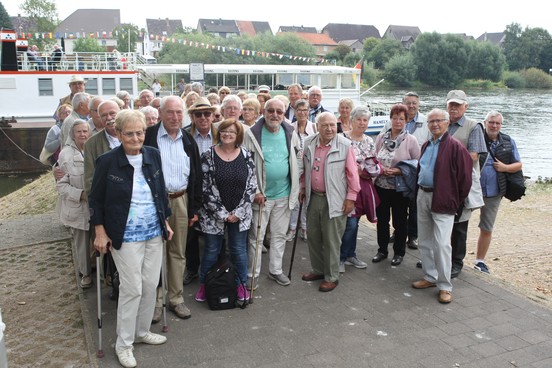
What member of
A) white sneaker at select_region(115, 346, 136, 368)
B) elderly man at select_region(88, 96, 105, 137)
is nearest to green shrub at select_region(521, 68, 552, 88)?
elderly man at select_region(88, 96, 105, 137)

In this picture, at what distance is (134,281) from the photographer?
149 inches

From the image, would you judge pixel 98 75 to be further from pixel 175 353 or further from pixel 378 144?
pixel 175 353

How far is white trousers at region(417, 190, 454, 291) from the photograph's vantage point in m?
5.16

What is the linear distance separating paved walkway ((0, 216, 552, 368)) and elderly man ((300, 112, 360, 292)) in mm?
403

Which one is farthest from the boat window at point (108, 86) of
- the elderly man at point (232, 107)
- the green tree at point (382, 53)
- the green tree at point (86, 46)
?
the green tree at point (382, 53)

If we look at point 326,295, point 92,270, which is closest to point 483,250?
point 326,295

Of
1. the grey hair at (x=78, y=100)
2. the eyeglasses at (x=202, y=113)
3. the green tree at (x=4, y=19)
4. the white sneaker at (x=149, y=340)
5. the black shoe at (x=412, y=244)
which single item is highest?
the green tree at (x=4, y=19)

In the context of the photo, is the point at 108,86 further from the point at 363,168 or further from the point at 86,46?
the point at 86,46

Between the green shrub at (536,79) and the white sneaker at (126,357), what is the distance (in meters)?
59.6

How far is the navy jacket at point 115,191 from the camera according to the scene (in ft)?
12.1

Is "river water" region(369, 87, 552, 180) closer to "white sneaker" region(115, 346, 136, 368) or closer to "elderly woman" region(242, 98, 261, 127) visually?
"elderly woman" region(242, 98, 261, 127)

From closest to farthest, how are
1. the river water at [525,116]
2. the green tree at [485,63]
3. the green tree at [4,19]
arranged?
the river water at [525,116] < the green tree at [485,63] < the green tree at [4,19]

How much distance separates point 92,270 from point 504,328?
4031mm

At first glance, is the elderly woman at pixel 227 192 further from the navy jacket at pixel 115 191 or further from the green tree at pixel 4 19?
the green tree at pixel 4 19
